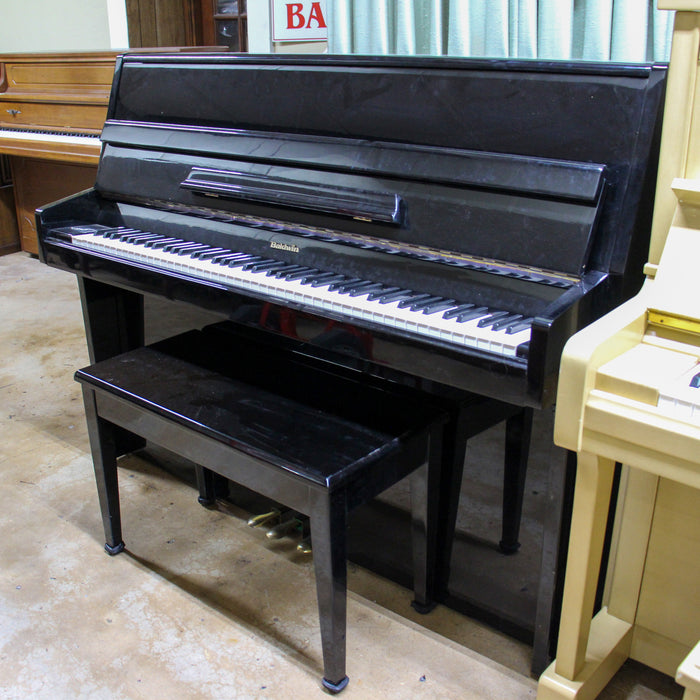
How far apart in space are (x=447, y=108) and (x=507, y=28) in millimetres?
1064

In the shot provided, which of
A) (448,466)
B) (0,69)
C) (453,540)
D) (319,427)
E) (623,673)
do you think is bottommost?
(623,673)

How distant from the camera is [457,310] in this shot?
1.32 metres

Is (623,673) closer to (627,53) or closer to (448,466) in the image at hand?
(448,466)

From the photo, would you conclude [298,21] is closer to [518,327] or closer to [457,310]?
[457,310]

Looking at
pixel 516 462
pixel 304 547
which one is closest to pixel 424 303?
pixel 516 462

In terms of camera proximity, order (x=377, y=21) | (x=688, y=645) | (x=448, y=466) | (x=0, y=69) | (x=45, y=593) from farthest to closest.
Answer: (x=0, y=69)
(x=377, y=21)
(x=45, y=593)
(x=448, y=466)
(x=688, y=645)

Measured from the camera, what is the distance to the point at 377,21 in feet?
8.57

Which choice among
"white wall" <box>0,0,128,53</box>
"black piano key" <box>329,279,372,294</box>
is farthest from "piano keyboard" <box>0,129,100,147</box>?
"black piano key" <box>329,279,372,294</box>

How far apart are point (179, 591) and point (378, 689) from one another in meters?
0.54

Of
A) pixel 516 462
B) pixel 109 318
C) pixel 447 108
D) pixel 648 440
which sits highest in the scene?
pixel 447 108

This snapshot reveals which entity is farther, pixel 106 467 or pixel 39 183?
pixel 39 183

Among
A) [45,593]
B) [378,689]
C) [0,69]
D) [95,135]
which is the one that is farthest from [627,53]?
[0,69]

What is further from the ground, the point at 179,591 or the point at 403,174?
the point at 403,174

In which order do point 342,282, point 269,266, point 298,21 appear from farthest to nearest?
1. point 298,21
2. point 269,266
3. point 342,282
